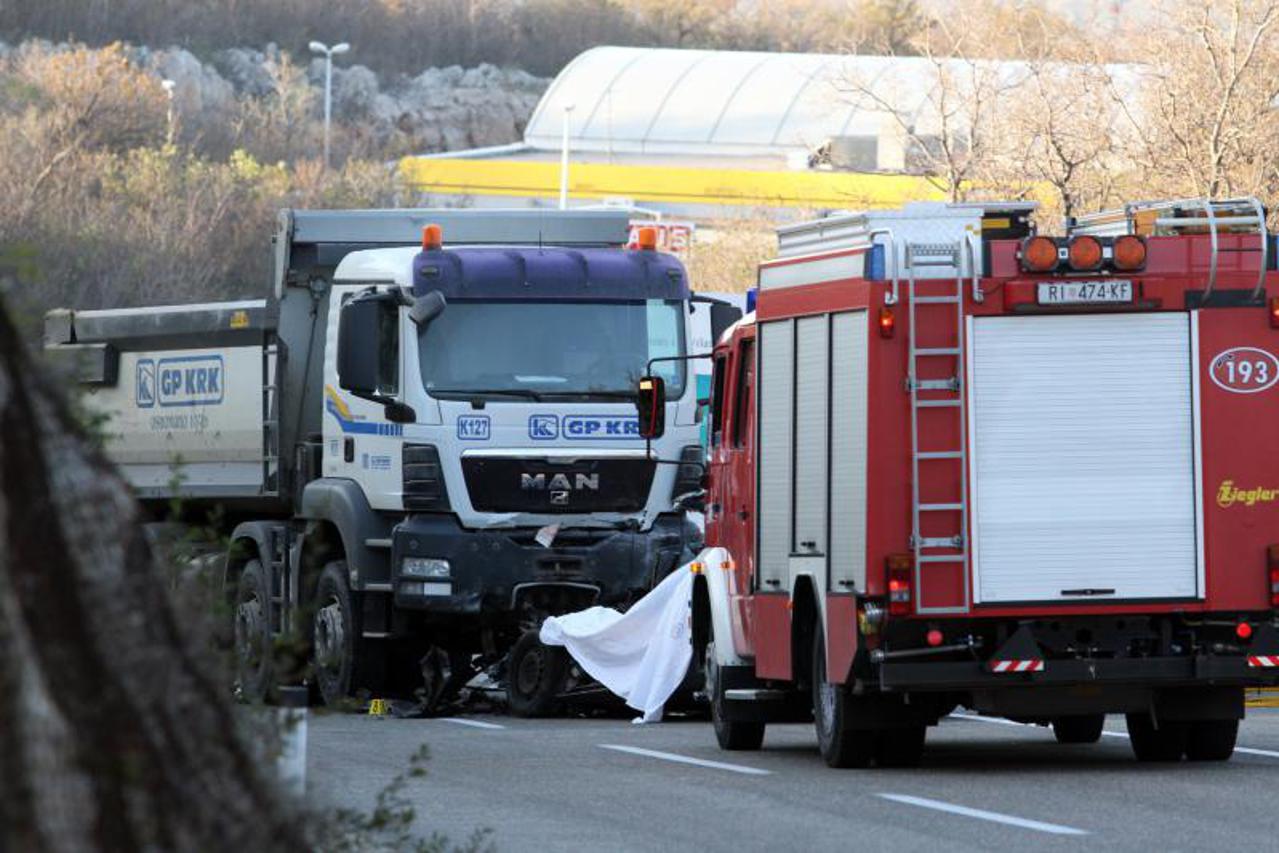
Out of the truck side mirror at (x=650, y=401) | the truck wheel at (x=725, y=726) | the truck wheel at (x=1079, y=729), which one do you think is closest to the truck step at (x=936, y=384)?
the truck side mirror at (x=650, y=401)

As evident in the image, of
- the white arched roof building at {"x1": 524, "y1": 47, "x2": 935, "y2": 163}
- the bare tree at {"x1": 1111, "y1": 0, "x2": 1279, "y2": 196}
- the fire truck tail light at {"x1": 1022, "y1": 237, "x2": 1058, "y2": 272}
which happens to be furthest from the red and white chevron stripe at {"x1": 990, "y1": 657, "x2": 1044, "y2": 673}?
the white arched roof building at {"x1": 524, "y1": 47, "x2": 935, "y2": 163}

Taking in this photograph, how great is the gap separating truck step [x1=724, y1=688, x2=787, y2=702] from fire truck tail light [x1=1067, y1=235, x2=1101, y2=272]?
330cm

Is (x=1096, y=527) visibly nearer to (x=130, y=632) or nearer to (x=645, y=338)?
(x=645, y=338)

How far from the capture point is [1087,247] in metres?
15.1

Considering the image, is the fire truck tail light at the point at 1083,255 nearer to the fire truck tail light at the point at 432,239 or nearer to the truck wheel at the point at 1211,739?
the truck wheel at the point at 1211,739

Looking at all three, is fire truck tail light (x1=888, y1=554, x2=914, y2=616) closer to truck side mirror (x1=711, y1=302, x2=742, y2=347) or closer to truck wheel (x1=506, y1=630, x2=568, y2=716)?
truck wheel (x1=506, y1=630, x2=568, y2=716)

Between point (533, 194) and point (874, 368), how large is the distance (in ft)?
245

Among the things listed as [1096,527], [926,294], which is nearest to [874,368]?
[926,294]

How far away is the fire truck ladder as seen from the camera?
48.5ft

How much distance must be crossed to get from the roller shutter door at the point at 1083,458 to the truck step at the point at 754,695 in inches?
92.3

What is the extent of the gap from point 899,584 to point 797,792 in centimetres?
124

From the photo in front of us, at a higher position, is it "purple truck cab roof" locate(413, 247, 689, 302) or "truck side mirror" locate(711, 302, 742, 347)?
"purple truck cab roof" locate(413, 247, 689, 302)

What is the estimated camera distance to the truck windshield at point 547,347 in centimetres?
2052

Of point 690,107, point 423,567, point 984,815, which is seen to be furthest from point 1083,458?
point 690,107
